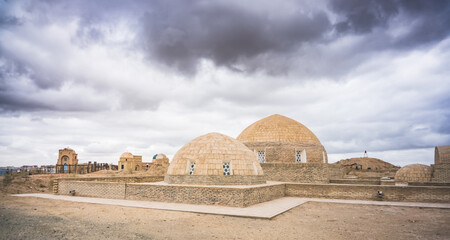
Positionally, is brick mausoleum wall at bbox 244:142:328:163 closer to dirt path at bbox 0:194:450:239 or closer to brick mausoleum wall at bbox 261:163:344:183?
brick mausoleum wall at bbox 261:163:344:183

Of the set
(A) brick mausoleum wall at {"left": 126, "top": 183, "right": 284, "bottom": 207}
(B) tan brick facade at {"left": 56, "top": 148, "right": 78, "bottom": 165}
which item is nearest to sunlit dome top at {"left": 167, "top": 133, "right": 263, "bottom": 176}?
(A) brick mausoleum wall at {"left": 126, "top": 183, "right": 284, "bottom": 207}

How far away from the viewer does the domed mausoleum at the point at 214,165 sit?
15.5m

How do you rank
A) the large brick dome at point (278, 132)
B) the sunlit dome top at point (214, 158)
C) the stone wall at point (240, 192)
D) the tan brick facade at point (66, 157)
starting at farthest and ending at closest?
the tan brick facade at point (66, 157) → the large brick dome at point (278, 132) → the sunlit dome top at point (214, 158) → the stone wall at point (240, 192)

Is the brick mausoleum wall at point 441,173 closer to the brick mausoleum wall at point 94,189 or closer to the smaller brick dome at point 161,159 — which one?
the brick mausoleum wall at point 94,189

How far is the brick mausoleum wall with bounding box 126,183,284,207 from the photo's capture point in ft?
41.9

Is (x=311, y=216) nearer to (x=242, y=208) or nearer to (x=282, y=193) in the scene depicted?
(x=242, y=208)

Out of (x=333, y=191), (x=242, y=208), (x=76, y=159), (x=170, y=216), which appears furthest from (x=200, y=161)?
(x=76, y=159)

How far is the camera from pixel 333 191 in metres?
16.5

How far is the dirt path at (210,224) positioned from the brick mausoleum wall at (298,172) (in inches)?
306

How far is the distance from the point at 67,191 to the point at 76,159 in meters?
35.0

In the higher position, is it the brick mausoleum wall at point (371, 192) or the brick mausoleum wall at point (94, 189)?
the brick mausoleum wall at point (94, 189)

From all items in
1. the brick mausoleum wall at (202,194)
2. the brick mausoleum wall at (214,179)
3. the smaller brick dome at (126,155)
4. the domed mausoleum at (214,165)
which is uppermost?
the smaller brick dome at (126,155)

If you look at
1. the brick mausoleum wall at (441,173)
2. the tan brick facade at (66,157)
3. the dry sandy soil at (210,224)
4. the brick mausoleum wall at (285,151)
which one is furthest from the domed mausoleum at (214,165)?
the tan brick facade at (66,157)

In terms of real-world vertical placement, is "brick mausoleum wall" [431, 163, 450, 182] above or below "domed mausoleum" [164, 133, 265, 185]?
below
